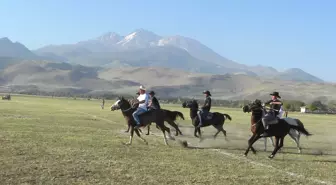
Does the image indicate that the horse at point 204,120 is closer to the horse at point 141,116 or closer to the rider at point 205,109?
the rider at point 205,109

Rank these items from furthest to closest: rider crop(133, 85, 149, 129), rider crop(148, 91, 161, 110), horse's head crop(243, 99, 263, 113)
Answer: rider crop(148, 91, 161, 110), rider crop(133, 85, 149, 129), horse's head crop(243, 99, 263, 113)

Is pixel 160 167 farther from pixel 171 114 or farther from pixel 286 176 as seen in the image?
pixel 171 114

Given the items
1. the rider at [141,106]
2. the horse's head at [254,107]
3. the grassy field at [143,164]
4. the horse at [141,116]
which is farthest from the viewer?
the horse at [141,116]

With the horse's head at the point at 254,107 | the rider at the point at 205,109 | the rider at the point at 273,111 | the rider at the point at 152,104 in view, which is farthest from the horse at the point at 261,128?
the rider at the point at 205,109

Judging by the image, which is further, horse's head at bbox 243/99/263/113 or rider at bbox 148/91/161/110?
rider at bbox 148/91/161/110

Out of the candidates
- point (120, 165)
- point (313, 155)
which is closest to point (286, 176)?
point (120, 165)

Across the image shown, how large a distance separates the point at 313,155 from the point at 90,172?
10.2 metres

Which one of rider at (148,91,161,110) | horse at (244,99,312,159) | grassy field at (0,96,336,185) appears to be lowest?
grassy field at (0,96,336,185)

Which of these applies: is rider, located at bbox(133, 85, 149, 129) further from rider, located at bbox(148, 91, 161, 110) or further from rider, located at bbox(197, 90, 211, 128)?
rider, located at bbox(197, 90, 211, 128)

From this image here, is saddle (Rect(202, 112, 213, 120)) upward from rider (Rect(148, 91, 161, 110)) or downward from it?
downward

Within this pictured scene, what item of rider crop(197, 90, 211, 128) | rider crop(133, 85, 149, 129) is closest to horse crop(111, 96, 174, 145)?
rider crop(133, 85, 149, 129)

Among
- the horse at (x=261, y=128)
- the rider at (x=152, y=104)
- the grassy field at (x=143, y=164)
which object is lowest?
the grassy field at (x=143, y=164)

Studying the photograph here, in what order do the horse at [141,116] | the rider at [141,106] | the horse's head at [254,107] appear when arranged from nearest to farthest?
the horse's head at [254,107] → the rider at [141,106] → the horse at [141,116]

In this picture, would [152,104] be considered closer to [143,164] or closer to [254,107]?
[254,107]
